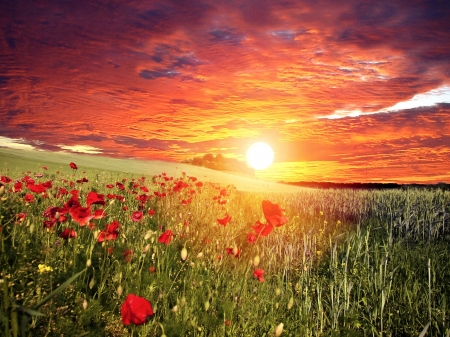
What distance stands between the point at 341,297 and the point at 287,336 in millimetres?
1069

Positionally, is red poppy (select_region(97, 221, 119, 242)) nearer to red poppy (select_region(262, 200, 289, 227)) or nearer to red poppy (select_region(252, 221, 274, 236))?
red poppy (select_region(252, 221, 274, 236))

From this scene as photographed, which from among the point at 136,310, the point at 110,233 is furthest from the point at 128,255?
the point at 136,310

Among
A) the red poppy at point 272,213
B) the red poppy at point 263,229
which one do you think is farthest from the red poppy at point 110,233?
the red poppy at point 272,213

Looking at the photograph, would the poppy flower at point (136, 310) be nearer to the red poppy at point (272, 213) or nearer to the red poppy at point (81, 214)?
the red poppy at point (272, 213)

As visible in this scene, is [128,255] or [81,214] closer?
[81,214]

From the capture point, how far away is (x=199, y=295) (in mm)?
2877

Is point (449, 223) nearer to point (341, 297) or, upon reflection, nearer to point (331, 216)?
point (331, 216)

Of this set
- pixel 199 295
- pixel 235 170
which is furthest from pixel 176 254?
pixel 235 170

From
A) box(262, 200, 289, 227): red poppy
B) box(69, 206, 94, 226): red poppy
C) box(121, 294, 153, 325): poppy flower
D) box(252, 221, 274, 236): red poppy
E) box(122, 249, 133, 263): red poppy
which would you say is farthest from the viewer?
box(122, 249, 133, 263): red poppy

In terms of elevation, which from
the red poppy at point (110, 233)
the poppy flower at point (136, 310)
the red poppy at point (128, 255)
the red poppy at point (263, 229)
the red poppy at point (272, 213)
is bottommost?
the red poppy at point (128, 255)

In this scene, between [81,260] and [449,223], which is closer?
[81,260]

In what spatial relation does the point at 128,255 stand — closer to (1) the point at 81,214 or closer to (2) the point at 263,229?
(1) the point at 81,214

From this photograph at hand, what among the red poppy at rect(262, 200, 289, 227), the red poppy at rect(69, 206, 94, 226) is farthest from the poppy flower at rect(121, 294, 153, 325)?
the red poppy at rect(69, 206, 94, 226)

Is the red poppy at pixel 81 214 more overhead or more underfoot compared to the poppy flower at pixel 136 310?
more overhead
